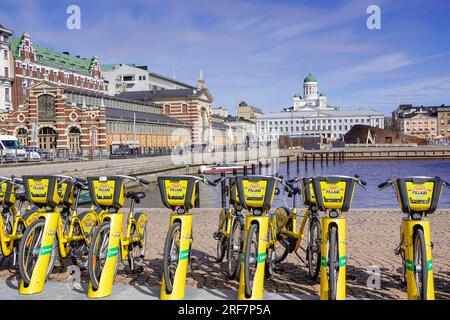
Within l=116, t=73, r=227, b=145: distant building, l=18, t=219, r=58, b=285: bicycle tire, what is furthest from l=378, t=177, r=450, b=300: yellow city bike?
l=116, t=73, r=227, b=145: distant building

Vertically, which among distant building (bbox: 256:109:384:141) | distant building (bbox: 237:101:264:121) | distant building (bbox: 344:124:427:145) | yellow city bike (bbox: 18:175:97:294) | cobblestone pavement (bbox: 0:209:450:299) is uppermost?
distant building (bbox: 237:101:264:121)

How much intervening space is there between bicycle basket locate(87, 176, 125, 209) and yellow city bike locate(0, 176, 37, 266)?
1.50 metres

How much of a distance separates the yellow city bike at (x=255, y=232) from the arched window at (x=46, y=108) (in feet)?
177

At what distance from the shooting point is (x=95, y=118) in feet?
186

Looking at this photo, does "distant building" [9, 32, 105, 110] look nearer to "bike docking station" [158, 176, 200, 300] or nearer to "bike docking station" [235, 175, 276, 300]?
"bike docking station" [158, 176, 200, 300]

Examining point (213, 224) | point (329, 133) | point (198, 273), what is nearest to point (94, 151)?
point (213, 224)

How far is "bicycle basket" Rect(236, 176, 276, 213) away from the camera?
258 inches

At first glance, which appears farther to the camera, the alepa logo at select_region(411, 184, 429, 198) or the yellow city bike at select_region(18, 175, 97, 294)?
the yellow city bike at select_region(18, 175, 97, 294)

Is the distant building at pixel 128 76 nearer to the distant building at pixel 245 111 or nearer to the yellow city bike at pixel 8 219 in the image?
the distant building at pixel 245 111

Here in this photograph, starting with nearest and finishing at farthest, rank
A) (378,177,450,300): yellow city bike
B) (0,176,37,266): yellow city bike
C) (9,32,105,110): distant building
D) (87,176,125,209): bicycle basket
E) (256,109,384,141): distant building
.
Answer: (378,177,450,300): yellow city bike < (87,176,125,209): bicycle basket < (0,176,37,266): yellow city bike < (9,32,105,110): distant building < (256,109,384,141): distant building

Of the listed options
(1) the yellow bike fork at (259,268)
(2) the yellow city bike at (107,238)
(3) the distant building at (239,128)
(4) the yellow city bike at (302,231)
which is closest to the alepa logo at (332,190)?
(4) the yellow city bike at (302,231)

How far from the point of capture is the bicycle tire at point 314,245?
7291 mm

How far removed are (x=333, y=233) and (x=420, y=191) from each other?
116 cm
